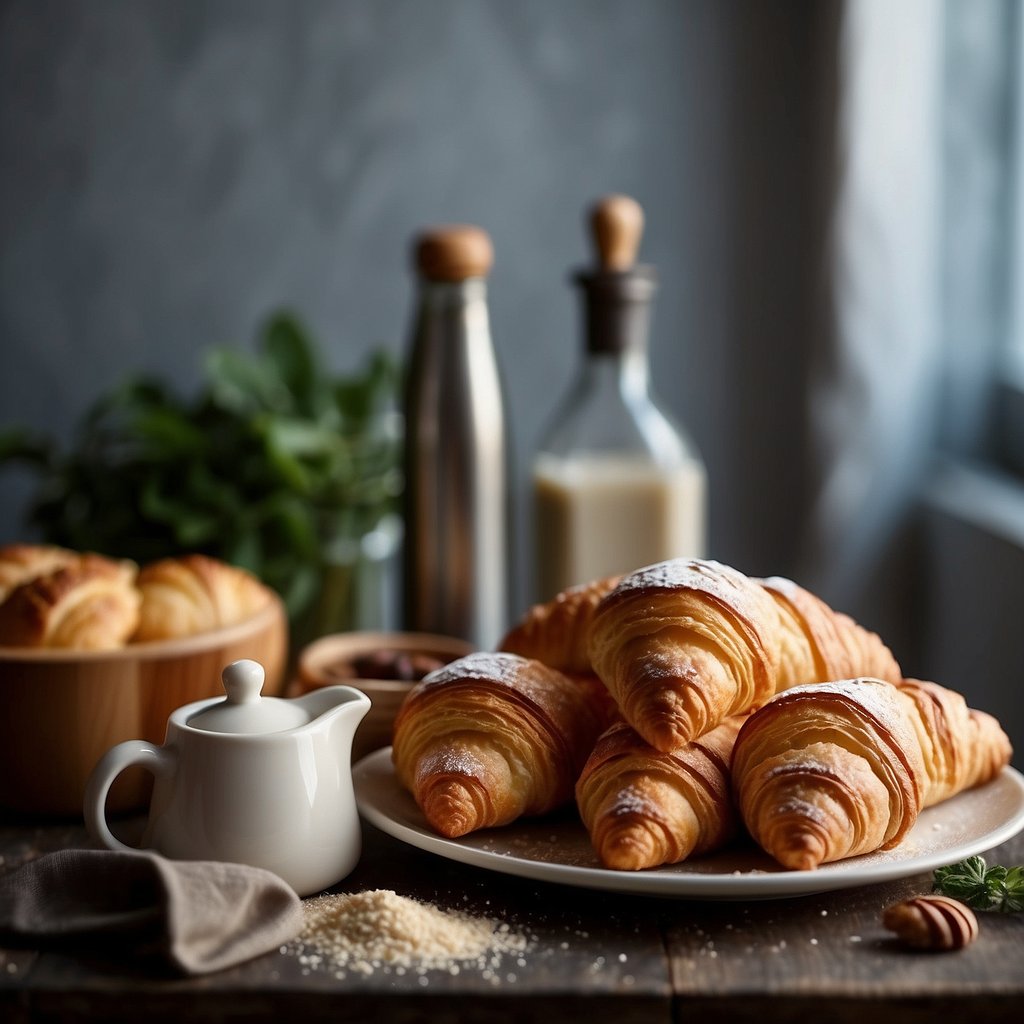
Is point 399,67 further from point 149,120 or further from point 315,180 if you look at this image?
point 149,120

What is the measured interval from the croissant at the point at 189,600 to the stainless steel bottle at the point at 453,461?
30 centimetres

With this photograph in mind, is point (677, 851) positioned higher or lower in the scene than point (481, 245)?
lower

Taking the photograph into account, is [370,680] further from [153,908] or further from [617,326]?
[617,326]

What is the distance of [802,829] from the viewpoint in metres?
0.69

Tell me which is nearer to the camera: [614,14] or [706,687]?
[706,687]

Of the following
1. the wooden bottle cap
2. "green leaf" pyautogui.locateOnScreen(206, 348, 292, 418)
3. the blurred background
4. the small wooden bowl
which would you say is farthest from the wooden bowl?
the blurred background

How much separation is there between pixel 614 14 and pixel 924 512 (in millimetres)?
872

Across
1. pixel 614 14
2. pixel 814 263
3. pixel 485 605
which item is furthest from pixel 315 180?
pixel 485 605

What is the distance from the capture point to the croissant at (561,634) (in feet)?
2.94

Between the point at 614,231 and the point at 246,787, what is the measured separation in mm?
746

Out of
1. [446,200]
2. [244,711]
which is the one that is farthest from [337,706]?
[446,200]

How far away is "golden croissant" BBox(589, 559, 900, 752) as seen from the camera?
724 mm

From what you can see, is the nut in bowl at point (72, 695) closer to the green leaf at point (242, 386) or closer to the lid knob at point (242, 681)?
the lid knob at point (242, 681)

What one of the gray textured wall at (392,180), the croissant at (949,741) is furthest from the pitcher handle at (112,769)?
the gray textured wall at (392,180)
